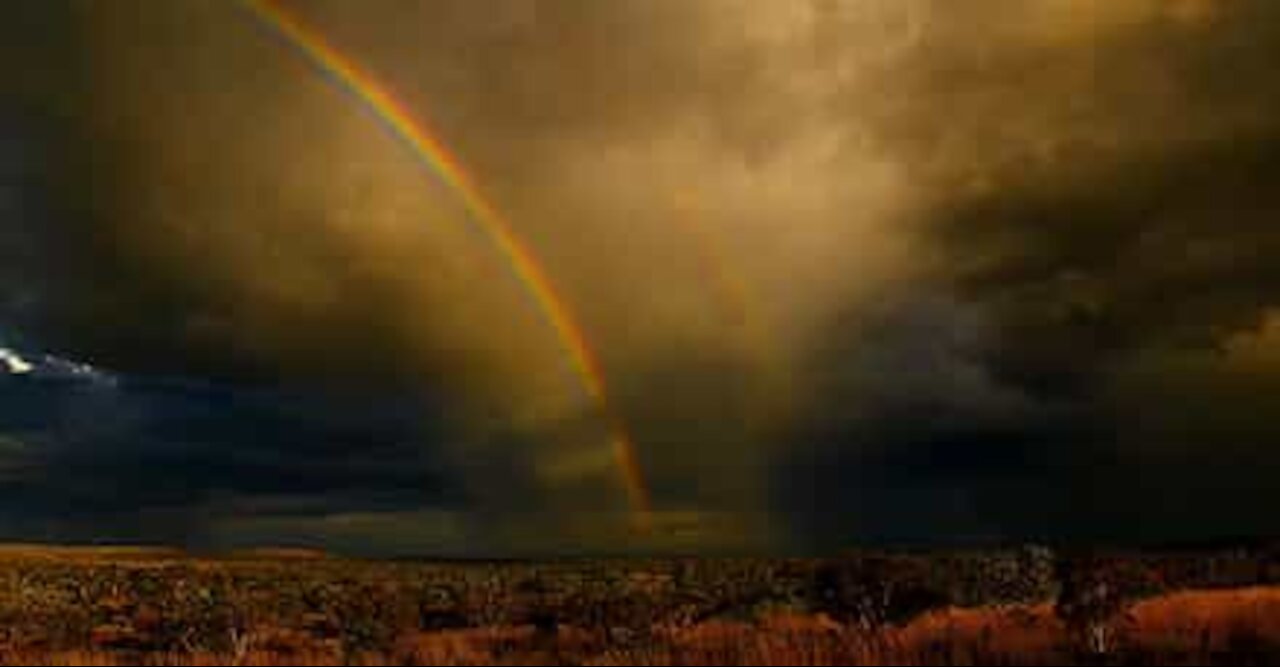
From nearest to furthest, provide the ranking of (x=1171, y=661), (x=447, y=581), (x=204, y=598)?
(x=1171, y=661)
(x=204, y=598)
(x=447, y=581)

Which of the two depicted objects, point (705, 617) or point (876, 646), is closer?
point (876, 646)

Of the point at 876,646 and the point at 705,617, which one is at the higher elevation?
the point at 876,646

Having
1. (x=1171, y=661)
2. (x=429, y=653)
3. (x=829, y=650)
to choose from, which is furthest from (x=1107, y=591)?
(x=429, y=653)

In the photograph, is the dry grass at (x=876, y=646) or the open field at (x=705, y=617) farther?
the open field at (x=705, y=617)

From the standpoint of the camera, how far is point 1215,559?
8175 centimetres

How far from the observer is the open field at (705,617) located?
1071 inches

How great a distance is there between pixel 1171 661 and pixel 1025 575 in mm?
30402

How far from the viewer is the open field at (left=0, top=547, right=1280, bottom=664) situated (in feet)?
89.2

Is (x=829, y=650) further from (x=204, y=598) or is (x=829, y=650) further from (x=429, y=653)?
(x=204, y=598)

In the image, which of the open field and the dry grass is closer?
the dry grass

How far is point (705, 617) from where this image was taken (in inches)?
2019

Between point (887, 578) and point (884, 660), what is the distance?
3113cm

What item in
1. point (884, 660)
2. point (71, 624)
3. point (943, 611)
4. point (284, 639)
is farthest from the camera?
point (71, 624)

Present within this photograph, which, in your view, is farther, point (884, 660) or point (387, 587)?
point (387, 587)
